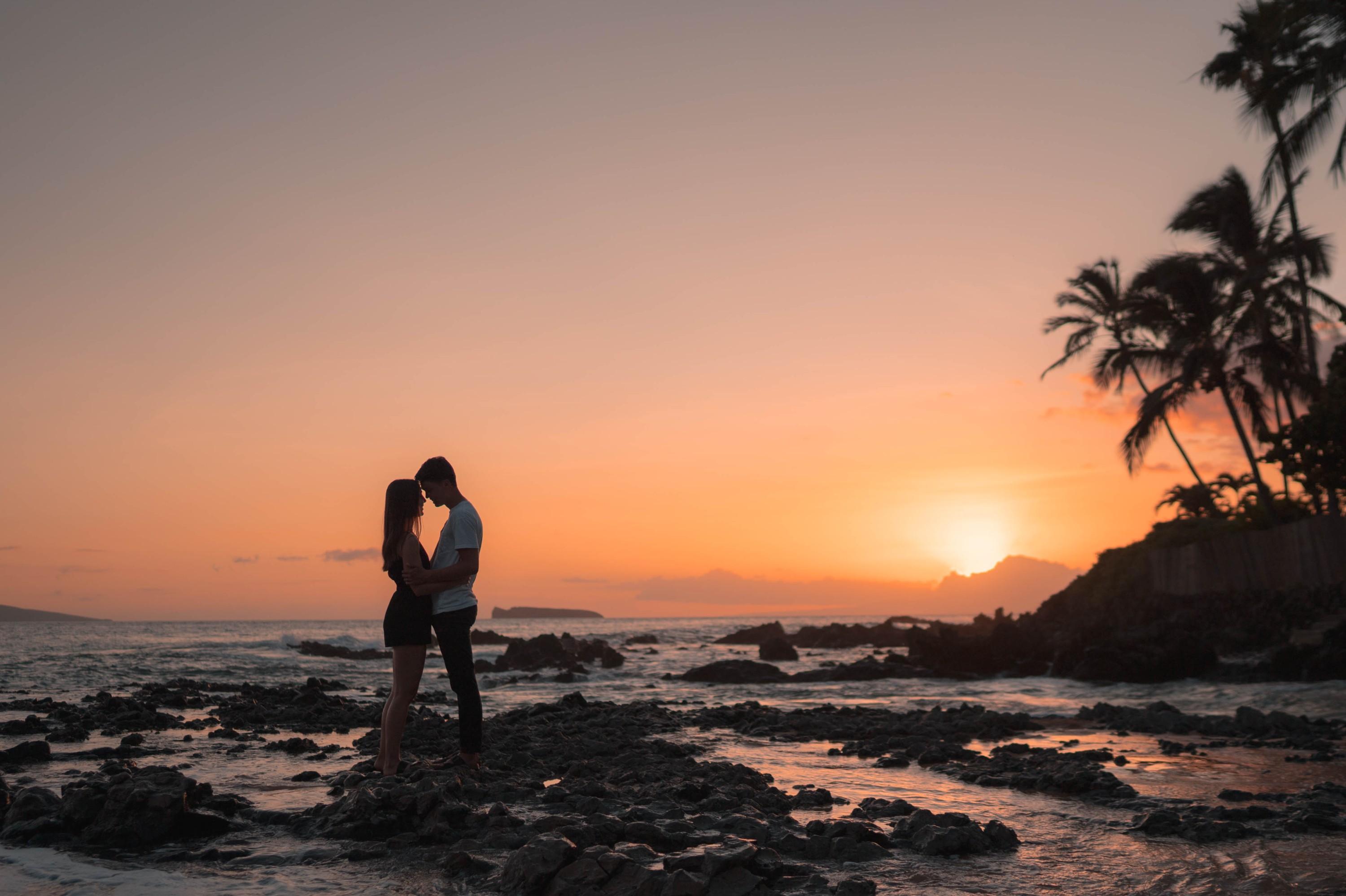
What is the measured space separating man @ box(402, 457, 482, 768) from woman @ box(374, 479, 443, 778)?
0.10 metres

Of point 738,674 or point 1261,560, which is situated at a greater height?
point 1261,560

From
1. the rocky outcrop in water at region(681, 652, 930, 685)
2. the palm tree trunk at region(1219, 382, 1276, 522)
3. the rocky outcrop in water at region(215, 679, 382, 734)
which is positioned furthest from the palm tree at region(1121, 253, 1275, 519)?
the rocky outcrop in water at region(215, 679, 382, 734)

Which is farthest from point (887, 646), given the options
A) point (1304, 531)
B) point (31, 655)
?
point (31, 655)

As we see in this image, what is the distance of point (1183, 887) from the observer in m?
3.93

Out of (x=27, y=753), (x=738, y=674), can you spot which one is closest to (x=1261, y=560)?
(x=738, y=674)

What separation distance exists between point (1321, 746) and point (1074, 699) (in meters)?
7.25

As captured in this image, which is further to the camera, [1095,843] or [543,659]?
[543,659]

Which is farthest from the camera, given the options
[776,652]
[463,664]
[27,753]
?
[776,652]

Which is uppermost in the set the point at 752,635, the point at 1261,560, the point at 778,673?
the point at 1261,560

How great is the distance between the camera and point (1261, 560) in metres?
21.4

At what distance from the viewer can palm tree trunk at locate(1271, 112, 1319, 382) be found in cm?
2273

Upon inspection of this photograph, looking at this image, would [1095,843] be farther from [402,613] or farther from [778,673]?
[778,673]

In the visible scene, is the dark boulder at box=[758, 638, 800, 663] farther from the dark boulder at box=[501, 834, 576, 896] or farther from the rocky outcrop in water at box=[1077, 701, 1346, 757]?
the dark boulder at box=[501, 834, 576, 896]

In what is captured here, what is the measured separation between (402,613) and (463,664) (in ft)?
1.80
